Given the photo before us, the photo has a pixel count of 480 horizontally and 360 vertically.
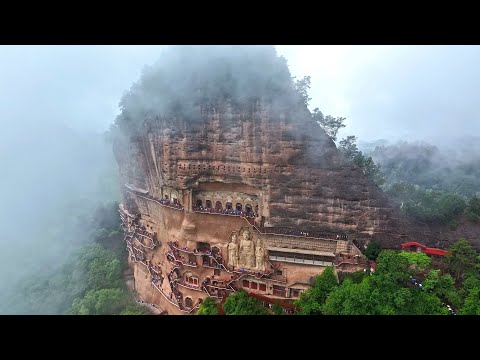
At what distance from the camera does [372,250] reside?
17344 mm

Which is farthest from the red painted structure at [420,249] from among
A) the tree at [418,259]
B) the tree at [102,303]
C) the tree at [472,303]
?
the tree at [102,303]

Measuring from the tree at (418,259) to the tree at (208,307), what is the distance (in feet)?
28.3

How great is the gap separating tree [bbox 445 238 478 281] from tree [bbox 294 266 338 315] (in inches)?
181

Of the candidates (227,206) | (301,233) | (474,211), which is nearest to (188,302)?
(227,206)

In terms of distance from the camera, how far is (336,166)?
18047 mm

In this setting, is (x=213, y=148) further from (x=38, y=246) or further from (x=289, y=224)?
(x=38, y=246)

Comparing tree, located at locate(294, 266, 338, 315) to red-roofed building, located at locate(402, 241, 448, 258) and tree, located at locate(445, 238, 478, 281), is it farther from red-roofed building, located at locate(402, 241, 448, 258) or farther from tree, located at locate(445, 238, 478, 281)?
tree, located at locate(445, 238, 478, 281)

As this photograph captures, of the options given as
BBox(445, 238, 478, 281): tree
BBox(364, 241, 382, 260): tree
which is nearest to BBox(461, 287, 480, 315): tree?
BBox(445, 238, 478, 281): tree

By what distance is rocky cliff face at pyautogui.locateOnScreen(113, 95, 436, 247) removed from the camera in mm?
17812

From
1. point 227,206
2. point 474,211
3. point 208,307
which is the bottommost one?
point 208,307

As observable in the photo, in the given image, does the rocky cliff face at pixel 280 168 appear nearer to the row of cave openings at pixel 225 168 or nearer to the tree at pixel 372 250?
the row of cave openings at pixel 225 168

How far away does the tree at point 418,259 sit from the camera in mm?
16203

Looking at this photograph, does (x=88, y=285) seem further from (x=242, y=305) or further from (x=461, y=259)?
(x=461, y=259)

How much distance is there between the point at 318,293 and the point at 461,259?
18.6ft
